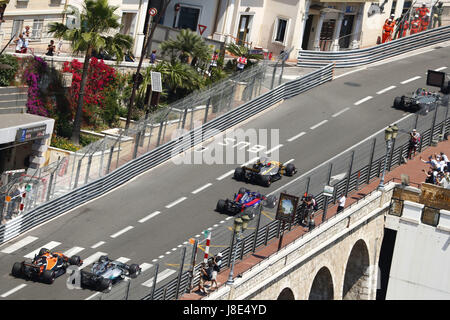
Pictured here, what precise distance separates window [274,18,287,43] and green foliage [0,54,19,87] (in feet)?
73.2

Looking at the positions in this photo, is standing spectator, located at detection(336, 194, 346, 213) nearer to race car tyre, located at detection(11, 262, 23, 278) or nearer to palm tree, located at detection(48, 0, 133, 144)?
palm tree, located at detection(48, 0, 133, 144)

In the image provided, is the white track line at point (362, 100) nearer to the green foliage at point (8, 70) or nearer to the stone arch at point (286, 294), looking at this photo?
the green foliage at point (8, 70)

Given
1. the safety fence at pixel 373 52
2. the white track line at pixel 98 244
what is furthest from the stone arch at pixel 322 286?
the safety fence at pixel 373 52

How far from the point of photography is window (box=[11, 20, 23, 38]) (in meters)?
49.2

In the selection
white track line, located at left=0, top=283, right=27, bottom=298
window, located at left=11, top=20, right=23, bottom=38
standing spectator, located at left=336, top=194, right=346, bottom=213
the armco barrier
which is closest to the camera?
white track line, located at left=0, top=283, right=27, bottom=298

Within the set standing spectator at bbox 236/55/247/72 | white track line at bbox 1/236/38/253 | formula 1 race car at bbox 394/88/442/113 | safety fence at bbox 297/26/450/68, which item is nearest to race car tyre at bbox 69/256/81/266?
white track line at bbox 1/236/38/253

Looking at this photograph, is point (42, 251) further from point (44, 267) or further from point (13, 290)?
point (13, 290)

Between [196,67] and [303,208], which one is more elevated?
[196,67]

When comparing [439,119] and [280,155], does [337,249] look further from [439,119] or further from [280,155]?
[439,119]

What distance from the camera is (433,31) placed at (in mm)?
70438

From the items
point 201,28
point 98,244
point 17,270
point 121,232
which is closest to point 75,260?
point 17,270

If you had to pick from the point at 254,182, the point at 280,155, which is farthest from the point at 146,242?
the point at 280,155

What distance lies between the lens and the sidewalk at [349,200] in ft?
116

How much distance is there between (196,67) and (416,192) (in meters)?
15.4
